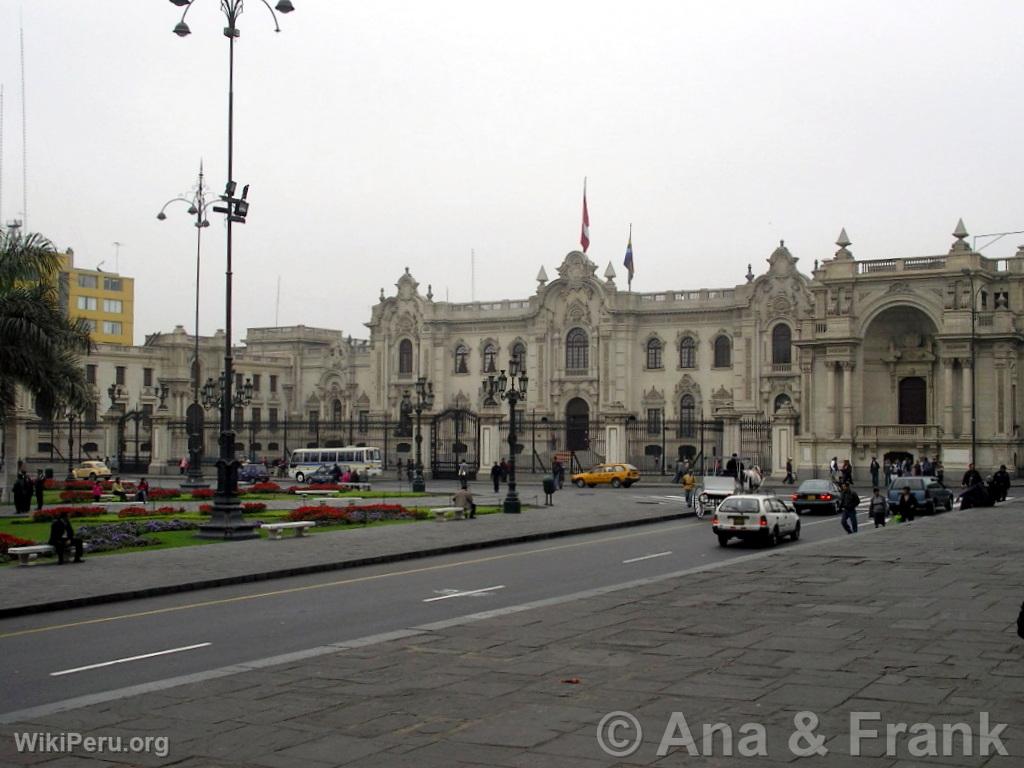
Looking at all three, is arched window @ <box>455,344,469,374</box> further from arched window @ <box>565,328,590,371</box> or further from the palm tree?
the palm tree

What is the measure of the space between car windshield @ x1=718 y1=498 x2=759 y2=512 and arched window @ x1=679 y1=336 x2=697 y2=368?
48.8 meters

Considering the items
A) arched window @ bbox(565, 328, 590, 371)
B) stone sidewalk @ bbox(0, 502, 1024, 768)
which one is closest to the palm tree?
stone sidewalk @ bbox(0, 502, 1024, 768)

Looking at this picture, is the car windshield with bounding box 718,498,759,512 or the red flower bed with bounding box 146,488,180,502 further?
the red flower bed with bounding box 146,488,180,502

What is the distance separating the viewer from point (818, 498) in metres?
38.0

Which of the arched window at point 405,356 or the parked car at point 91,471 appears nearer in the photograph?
the parked car at point 91,471

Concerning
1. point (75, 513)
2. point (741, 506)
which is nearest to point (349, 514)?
point (75, 513)

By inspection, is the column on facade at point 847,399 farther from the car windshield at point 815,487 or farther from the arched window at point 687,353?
the car windshield at point 815,487

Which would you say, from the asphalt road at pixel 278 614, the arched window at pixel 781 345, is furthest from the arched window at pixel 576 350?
the asphalt road at pixel 278 614

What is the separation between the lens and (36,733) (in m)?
9.07

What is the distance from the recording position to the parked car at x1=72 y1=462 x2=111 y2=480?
59131 mm

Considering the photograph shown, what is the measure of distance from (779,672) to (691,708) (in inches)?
71.0

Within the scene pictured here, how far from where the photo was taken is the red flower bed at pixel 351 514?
30.8 meters

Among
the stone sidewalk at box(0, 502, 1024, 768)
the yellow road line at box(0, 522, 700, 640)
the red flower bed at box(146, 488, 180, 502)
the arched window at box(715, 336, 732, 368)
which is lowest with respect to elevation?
the yellow road line at box(0, 522, 700, 640)

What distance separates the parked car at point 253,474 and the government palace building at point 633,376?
4011 mm
